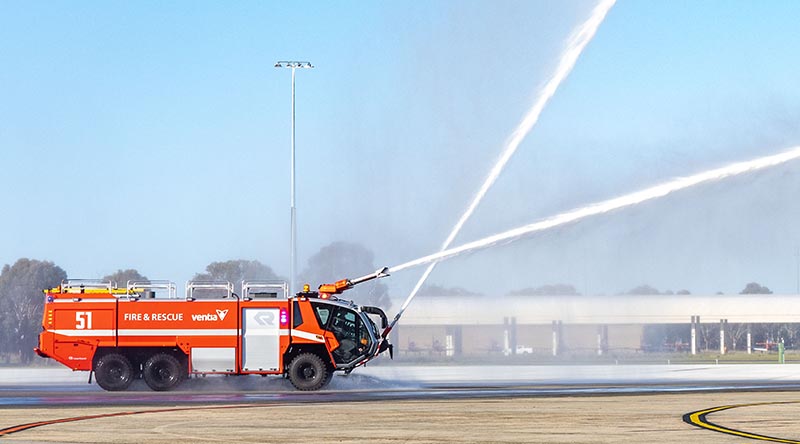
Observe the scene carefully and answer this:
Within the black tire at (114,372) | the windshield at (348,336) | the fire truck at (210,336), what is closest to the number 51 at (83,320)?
the fire truck at (210,336)

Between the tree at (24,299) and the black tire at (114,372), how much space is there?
2067 inches

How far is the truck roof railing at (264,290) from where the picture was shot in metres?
39.4

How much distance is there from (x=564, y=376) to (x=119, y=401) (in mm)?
22629

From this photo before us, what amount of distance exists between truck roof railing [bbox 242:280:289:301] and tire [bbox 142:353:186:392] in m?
3.31

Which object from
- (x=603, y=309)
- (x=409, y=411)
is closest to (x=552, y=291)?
(x=603, y=309)

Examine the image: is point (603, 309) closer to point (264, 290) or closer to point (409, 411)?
point (264, 290)

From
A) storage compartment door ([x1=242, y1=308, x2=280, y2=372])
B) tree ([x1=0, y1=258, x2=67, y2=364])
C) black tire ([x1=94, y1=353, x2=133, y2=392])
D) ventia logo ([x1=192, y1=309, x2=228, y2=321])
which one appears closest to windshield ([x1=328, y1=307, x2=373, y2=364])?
storage compartment door ([x1=242, y1=308, x2=280, y2=372])

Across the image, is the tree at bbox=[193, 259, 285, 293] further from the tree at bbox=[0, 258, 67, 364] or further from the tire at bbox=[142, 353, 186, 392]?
the tire at bbox=[142, 353, 186, 392]

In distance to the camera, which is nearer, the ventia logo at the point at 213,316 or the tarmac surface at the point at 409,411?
the tarmac surface at the point at 409,411

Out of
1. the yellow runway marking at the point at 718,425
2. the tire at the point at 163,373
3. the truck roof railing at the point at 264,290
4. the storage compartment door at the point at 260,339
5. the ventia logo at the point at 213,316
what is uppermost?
the truck roof railing at the point at 264,290

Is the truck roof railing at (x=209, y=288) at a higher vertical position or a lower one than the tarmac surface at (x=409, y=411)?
higher

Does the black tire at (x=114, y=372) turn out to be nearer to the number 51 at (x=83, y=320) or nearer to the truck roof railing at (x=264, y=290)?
the number 51 at (x=83, y=320)

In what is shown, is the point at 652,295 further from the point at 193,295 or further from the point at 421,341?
the point at 193,295

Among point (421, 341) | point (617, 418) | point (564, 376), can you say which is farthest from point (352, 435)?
point (421, 341)
